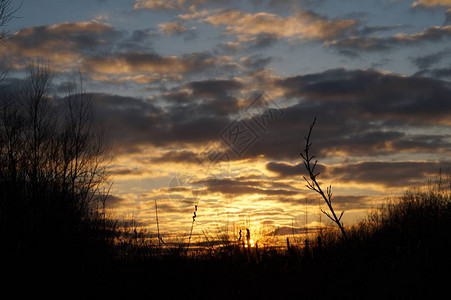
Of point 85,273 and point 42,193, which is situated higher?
point 42,193

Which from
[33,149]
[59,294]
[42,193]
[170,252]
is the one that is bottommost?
[59,294]

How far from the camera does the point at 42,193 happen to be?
22.7 m

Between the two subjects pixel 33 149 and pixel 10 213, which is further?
pixel 33 149

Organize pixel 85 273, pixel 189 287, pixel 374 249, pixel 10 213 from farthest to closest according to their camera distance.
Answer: pixel 10 213
pixel 374 249
pixel 85 273
pixel 189 287

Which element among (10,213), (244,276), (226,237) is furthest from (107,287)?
(10,213)

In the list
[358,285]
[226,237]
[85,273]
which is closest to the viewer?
[358,285]

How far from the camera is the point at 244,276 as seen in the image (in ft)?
21.7

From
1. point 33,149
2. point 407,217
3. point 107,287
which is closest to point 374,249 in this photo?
point 107,287

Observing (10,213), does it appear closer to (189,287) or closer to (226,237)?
(226,237)

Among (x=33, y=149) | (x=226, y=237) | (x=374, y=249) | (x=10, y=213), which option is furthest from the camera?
(x=33, y=149)

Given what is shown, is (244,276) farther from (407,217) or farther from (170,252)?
(407,217)

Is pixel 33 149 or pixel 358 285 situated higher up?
pixel 33 149

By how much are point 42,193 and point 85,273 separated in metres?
17.2

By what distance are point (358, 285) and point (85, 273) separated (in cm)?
458
